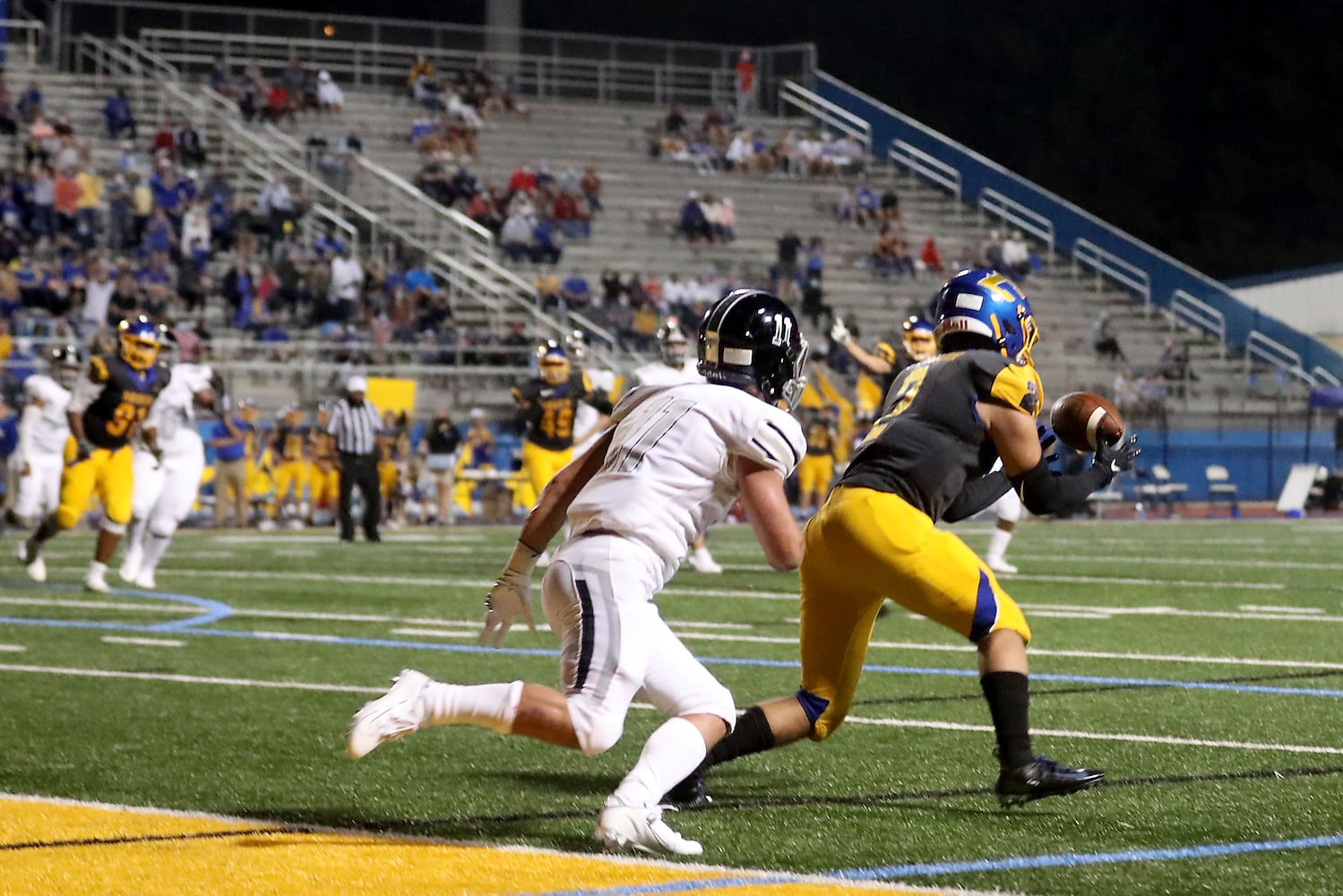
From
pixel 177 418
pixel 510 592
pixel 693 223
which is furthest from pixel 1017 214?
pixel 510 592

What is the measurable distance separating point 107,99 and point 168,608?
18.1 meters

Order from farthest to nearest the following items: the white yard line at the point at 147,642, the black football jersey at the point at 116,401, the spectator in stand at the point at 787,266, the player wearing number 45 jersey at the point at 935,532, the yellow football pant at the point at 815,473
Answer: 1. the spectator in stand at the point at 787,266
2. the yellow football pant at the point at 815,473
3. the black football jersey at the point at 116,401
4. the white yard line at the point at 147,642
5. the player wearing number 45 jersey at the point at 935,532

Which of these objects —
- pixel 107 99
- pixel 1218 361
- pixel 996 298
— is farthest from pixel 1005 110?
pixel 996 298

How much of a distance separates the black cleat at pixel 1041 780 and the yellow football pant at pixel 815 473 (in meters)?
17.5

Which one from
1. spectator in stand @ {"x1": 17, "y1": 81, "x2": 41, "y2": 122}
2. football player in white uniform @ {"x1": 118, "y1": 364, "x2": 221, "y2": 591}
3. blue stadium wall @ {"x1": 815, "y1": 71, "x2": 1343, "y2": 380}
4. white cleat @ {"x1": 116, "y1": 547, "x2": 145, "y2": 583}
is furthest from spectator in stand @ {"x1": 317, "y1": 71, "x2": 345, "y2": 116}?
white cleat @ {"x1": 116, "y1": 547, "x2": 145, "y2": 583}

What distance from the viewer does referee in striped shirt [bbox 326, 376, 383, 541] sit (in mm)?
18672

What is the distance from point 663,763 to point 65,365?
43.8 feet

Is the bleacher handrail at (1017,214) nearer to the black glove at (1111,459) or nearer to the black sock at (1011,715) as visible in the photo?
the black glove at (1111,459)

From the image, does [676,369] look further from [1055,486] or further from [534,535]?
[534,535]

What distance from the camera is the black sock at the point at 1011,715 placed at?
187 inches

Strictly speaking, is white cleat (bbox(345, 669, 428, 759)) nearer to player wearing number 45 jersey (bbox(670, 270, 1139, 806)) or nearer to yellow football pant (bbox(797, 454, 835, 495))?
player wearing number 45 jersey (bbox(670, 270, 1139, 806))

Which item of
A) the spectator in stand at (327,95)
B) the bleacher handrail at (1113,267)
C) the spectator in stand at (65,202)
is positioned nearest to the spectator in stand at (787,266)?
the bleacher handrail at (1113,267)

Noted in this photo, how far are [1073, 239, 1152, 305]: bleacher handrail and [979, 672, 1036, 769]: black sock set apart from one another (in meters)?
28.6

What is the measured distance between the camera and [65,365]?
16484 millimetres
